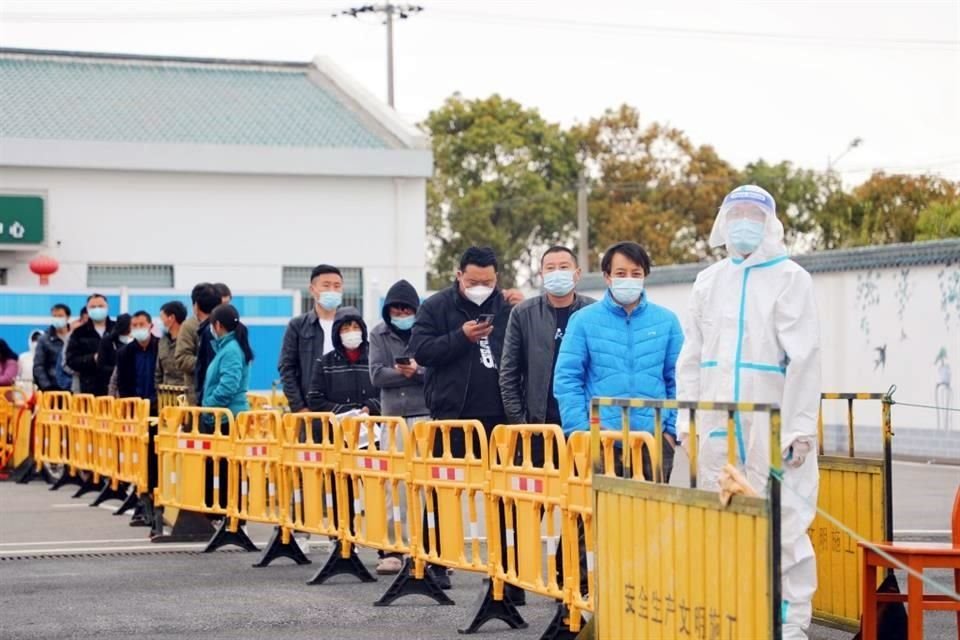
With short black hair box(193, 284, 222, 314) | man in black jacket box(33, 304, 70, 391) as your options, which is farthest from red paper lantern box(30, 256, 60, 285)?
short black hair box(193, 284, 222, 314)

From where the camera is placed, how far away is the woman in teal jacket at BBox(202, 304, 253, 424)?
14.8m

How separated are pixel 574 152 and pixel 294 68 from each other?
19266mm

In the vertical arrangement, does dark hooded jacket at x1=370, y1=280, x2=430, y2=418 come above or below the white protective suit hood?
below

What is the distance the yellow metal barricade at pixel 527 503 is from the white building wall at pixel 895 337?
1579 centimetres

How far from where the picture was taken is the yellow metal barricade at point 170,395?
52.1 feet

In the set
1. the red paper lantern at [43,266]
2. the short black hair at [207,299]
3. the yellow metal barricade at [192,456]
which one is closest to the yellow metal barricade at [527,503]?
the yellow metal barricade at [192,456]

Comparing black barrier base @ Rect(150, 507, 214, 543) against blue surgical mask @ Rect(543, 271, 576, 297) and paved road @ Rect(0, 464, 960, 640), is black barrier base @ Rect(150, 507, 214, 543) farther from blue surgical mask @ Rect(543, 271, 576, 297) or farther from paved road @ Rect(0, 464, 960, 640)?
blue surgical mask @ Rect(543, 271, 576, 297)

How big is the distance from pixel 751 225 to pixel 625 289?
1651 mm

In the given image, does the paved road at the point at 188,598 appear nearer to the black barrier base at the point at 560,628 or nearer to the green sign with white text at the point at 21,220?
the black barrier base at the point at 560,628

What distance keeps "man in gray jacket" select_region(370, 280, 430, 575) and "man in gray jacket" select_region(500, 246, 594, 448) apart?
182 centimetres

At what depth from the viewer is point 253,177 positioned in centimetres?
4066

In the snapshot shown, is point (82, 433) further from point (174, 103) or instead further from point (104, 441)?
point (174, 103)

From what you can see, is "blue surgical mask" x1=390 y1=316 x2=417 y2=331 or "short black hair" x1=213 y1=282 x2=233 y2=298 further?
"short black hair" x1=213 y1=282 x2=233 y2=298

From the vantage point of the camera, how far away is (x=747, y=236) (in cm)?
812
